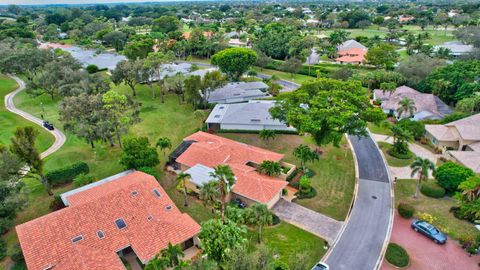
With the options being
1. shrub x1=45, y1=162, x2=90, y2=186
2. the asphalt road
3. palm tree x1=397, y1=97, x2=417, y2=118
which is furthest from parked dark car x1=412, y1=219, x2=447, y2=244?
shrub x1=45, y1=162, x2=90, y2=186

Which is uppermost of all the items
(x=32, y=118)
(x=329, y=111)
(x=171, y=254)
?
(x=329, y=111)

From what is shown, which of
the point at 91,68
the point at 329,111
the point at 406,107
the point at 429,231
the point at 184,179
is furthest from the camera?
the point at 91,68

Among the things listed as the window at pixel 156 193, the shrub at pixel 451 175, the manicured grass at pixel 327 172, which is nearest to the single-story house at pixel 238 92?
the manicured grass at pixel 327 172

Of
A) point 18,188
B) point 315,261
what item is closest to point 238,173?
point 315,261

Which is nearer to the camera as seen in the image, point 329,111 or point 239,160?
point 329,111

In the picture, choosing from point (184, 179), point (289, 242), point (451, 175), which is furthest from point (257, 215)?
point (451, 175)

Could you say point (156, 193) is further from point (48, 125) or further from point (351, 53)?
point (351, 53)
